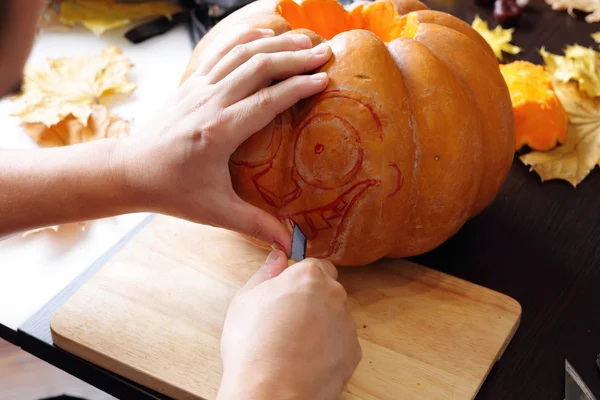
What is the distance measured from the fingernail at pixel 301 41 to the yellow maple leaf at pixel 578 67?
75 centimetres

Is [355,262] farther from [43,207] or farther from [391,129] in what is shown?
[43,207]

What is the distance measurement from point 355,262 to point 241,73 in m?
0.36

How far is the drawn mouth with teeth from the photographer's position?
1.03 meters

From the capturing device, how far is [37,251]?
131 cm

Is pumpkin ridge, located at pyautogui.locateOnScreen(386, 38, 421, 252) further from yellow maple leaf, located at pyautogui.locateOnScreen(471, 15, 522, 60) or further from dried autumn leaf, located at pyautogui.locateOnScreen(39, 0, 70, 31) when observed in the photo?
dried autumn leaf, located at pyautogui.locateOnScreen(39, 0, 70, 31)

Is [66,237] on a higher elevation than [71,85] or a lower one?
lower

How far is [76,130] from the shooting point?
1536mm

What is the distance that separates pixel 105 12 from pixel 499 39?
1.07 m

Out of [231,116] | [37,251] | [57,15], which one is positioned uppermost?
[231,116]

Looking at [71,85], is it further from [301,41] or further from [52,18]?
[301,41]

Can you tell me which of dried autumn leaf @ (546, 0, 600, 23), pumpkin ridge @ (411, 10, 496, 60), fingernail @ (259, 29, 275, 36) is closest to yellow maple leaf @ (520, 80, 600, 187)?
pumpkin ridge @ (411, 10, 496, 60)

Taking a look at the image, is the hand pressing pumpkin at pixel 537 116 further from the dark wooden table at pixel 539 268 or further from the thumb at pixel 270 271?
the thumb at pixel 270 271

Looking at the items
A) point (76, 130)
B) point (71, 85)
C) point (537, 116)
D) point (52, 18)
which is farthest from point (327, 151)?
point (52, 18)

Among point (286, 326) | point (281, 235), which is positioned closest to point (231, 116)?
point (281, 235)
